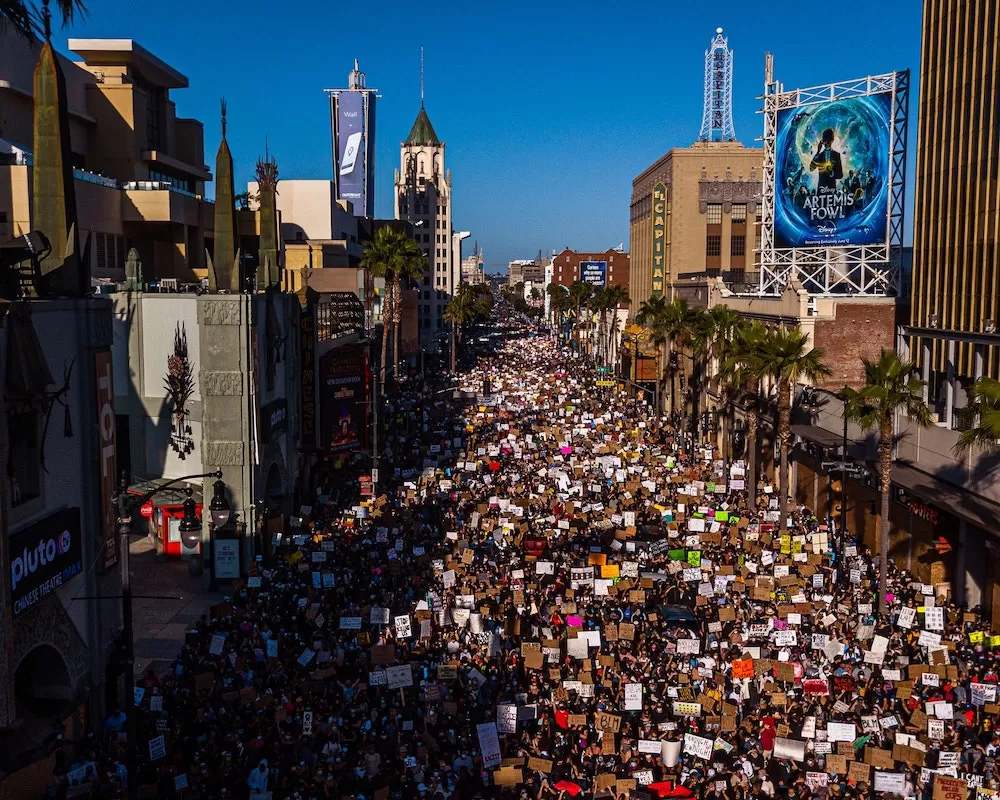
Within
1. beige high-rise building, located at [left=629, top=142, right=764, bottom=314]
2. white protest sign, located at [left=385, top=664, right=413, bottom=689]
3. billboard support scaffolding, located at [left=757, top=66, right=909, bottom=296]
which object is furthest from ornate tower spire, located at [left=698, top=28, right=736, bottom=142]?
white protest sign, located at [left=385, top=664, right=413, bottom=689]

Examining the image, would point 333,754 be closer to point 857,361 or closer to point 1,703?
point 1,703

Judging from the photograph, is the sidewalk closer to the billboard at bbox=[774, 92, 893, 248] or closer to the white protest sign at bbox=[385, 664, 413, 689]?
the white protest sign at bbox=[385, 664, 413, 689]

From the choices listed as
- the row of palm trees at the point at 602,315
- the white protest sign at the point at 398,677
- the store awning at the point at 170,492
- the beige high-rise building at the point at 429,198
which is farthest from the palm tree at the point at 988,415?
the beige high-rise building at the point at 429,198

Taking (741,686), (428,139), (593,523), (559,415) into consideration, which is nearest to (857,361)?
(559,415)

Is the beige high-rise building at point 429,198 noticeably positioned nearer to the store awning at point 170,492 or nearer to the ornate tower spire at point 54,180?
the store awning at point 170,492

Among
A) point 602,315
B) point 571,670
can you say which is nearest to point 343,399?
point 571,670

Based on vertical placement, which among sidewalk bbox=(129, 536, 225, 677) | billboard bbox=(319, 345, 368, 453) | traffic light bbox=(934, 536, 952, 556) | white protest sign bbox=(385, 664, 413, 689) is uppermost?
billboard bbox=(319, 345, 368, 453)

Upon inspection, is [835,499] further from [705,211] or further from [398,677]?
[705,211]
